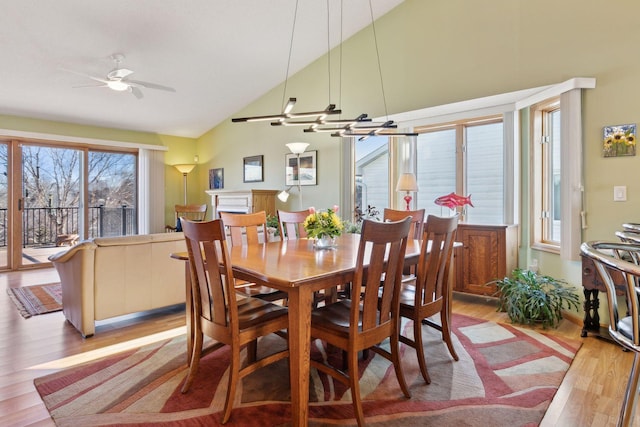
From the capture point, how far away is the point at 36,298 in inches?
156

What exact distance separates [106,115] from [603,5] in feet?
22.1

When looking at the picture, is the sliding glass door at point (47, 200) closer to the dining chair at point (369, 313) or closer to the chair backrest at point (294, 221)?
the chair backrest at point (294, 221)

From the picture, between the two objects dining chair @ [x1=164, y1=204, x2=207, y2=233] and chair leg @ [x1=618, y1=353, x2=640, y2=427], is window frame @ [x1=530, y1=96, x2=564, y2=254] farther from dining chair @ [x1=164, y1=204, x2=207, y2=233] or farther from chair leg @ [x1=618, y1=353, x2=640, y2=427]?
dining chair @ [x1=164, y1=204, x2=207, y2=233]

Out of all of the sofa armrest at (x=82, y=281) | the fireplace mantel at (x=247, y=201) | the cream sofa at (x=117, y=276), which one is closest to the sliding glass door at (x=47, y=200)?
the fireplace mantel at (x=247, y=201)

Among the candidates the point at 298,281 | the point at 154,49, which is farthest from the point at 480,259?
the point at 154,49

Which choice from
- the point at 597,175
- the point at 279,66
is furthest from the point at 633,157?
the point at 279,66

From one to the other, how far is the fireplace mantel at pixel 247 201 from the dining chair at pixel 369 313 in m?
4.22

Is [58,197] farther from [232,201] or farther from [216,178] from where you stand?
[232,201]

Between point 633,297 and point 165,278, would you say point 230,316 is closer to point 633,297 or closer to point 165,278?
point 633,297

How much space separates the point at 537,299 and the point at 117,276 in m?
3.69

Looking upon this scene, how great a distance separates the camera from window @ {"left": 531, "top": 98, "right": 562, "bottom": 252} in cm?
359

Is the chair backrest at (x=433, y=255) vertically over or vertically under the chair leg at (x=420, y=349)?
over

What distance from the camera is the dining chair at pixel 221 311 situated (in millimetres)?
1744

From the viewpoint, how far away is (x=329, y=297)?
2.67m
